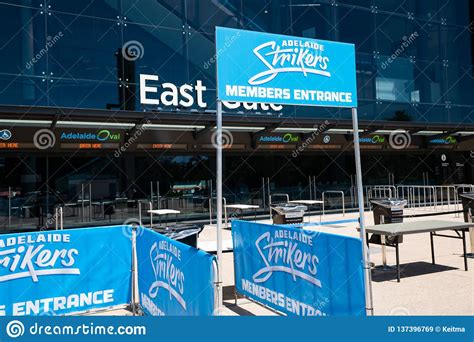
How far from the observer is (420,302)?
19.8 feet

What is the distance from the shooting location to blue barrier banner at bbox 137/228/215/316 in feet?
14.6

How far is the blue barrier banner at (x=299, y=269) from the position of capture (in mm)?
4367

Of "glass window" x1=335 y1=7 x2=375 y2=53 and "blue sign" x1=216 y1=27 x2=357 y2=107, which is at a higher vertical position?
"glass window" x1=335 y1=7 x2=375 y2=53

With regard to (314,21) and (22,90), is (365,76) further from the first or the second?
(22,90)

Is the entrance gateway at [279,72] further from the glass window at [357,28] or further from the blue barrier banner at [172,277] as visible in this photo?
the glass window at [357,28]

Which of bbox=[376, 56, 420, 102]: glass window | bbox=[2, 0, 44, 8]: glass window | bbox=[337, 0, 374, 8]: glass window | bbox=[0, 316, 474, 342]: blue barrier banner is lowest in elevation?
bbox=[0, 316, 474, 342]: blue barrier banner

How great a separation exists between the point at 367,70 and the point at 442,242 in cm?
1103

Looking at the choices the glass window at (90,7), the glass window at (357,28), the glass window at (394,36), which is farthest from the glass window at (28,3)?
the glass window at (394,36)

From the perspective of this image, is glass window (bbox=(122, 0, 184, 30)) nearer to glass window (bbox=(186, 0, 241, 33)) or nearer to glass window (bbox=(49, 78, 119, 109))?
glass window (bbox=(186, 0, 241, 33))

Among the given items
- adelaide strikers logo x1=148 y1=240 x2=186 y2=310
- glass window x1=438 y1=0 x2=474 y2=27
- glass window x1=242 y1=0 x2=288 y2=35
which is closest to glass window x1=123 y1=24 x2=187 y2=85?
glass window x1=242 y1=0 x2=288 y2=35

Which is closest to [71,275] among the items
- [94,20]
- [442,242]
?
[442,242]

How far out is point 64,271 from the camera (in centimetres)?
578

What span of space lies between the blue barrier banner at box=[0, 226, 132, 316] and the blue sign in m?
2.56

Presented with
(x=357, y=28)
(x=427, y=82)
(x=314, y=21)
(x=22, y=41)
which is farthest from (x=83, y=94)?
(x=427, y=82)
